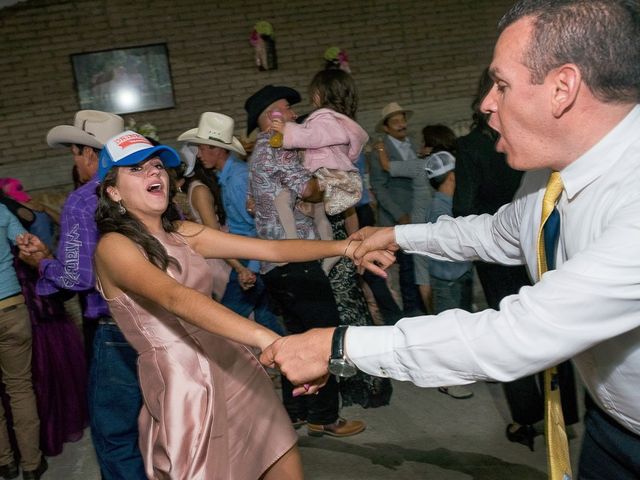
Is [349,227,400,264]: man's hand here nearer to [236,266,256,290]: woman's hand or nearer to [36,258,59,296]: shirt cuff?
[36,258,59,296]: shirt cuff

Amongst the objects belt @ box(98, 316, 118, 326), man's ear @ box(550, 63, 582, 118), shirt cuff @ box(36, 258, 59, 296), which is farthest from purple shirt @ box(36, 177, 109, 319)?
man's ear @ box(550, 63, 582, 118)

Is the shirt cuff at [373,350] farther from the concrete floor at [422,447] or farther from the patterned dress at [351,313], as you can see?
the patterned dress at [351,313]

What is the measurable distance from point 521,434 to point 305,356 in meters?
2.40

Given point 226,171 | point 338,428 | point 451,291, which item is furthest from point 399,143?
point 338,428

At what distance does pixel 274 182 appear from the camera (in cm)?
409

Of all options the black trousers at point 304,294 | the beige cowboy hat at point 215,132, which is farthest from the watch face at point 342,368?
the beige cowboy hat at point 215,132

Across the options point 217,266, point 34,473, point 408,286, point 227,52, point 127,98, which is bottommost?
point 34,473

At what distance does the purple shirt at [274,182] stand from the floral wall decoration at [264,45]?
6.02 meters

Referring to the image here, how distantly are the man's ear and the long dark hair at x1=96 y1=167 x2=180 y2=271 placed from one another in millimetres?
1470

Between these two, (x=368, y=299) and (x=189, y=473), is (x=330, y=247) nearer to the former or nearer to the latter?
(x=189, y=473)

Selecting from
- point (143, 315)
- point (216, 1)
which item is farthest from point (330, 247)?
point (216, 1)

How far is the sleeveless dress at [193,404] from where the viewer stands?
2455 millimetres

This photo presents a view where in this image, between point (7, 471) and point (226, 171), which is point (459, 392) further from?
point (7, 471)

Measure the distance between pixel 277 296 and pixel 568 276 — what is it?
2690 mm
